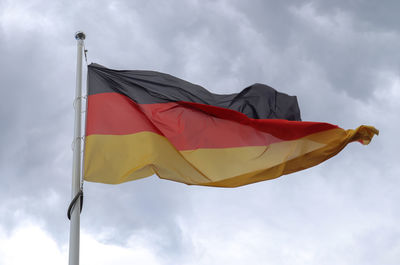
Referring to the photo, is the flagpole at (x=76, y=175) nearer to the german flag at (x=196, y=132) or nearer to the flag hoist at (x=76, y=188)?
the flag hoist at (x=76, y=188)

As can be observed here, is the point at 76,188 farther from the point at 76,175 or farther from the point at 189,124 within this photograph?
the point at 189,124

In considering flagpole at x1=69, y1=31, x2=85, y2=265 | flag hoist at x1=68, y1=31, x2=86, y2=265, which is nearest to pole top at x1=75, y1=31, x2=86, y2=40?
flagpole at x1=69, y1=31, x2=85, y2=265

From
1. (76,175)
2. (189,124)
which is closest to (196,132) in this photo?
(189,124)

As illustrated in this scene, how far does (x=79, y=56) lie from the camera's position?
433 inches

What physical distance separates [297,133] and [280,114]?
0.70 meters

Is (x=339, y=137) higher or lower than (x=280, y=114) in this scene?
lower

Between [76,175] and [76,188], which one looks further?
[76,175]

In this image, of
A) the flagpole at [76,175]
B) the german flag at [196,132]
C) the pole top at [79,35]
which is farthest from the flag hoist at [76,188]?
the pole top at [79,35]

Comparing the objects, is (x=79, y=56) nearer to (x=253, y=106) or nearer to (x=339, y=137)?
(x=253, y=106)

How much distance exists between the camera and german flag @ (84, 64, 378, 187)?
10.3 metres

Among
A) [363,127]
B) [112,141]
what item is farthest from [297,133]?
[112,141]

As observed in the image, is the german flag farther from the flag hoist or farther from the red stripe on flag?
the flag hoist

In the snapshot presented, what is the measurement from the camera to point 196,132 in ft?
38.1

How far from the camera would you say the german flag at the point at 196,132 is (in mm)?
10320
